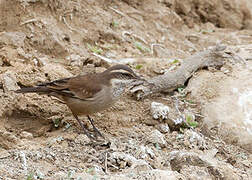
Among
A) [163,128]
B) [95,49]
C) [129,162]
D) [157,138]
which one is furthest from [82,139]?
[95,49]

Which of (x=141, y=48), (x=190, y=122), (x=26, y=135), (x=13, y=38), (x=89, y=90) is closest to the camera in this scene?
(x=26, y=135)

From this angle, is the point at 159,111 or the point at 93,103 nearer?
the point at 93,103

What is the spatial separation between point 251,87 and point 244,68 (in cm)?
74

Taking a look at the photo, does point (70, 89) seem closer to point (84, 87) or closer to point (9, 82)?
point (84, 87)

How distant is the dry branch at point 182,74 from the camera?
791cm

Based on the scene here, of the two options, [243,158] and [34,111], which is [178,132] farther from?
[34,111]

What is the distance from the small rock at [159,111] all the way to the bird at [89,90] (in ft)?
1.99

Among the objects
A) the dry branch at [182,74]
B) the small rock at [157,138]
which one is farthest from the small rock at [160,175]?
the dry branch at [182,74]

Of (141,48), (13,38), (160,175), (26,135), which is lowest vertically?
(26,135)

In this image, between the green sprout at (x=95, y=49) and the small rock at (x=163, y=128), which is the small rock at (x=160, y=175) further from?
the green sprout at (x=95, y=49)

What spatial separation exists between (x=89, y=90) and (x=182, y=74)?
213cm

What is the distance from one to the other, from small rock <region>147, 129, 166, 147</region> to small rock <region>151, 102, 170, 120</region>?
368mm

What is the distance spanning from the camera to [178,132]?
23.9 feet

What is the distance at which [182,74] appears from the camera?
838 centimetres
